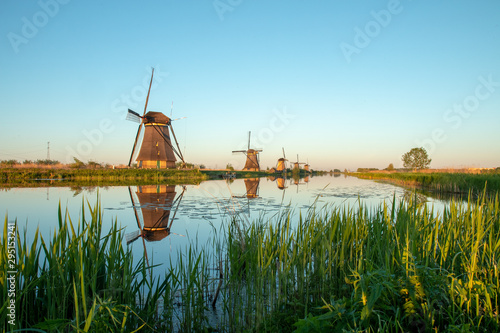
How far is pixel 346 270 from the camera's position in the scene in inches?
121

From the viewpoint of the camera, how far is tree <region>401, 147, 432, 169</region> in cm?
4924

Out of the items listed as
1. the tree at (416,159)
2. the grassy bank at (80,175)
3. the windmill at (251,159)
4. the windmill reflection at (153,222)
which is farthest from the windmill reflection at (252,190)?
the tree at (416,159)

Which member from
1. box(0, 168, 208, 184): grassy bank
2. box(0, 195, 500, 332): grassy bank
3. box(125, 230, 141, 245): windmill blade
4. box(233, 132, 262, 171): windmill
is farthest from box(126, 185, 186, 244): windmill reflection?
box(233, 132, 262, 171): windmill

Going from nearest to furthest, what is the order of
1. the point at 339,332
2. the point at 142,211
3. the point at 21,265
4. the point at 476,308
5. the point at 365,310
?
the point at 365,310 < the point at 339,332 < the point at 476,308 < the point at 21,265 < the point at 142,211

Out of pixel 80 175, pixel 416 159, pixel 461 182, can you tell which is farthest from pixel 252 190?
pixel 416 159

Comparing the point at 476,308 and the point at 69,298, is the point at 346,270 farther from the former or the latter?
the point at 69,298

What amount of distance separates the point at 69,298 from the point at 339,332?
2061 millimetres

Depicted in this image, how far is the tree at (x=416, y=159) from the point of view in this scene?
4924cm

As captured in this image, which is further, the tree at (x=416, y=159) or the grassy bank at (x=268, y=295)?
the tree at (x=416, y=159)

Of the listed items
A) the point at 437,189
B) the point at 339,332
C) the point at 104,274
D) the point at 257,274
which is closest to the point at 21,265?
the point at 104,274

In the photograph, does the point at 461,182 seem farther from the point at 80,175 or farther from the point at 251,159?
the point at 251,159

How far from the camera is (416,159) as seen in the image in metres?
50.1

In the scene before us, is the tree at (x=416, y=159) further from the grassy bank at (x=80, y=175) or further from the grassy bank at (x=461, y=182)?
the grassy bank at (x=80, y=175)

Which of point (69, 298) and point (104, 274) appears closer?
point (69, 298)
